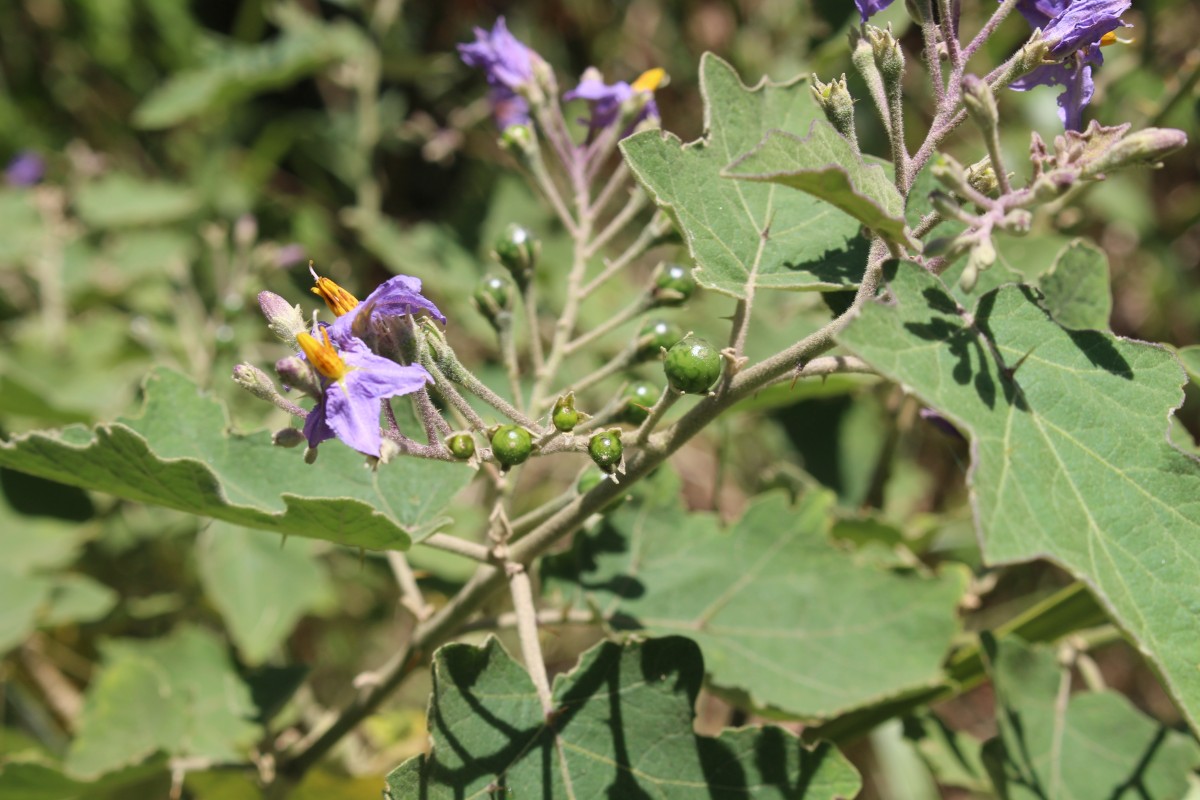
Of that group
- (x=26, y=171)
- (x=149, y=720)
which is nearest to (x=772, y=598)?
(x=149, y=720)

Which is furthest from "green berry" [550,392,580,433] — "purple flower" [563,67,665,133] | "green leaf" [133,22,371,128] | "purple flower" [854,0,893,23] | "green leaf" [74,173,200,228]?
"green leaf" [74,173,200,228]

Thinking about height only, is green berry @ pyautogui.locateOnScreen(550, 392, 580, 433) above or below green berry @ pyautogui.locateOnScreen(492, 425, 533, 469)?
above

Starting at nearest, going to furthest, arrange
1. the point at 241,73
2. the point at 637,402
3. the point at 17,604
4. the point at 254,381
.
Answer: the point at 254,381 → the point at 637,402 → the point at 17,604 → the point at 241,73

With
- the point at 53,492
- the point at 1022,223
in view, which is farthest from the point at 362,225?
the point at 1022,223

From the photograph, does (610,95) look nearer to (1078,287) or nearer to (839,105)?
(839,105)

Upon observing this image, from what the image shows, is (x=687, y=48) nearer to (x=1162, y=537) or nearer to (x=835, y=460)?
(x=835, y=460)

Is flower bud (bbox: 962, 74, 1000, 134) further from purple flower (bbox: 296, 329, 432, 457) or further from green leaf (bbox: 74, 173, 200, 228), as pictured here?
green leaf (bbox: 74, 173, 200, 228)
